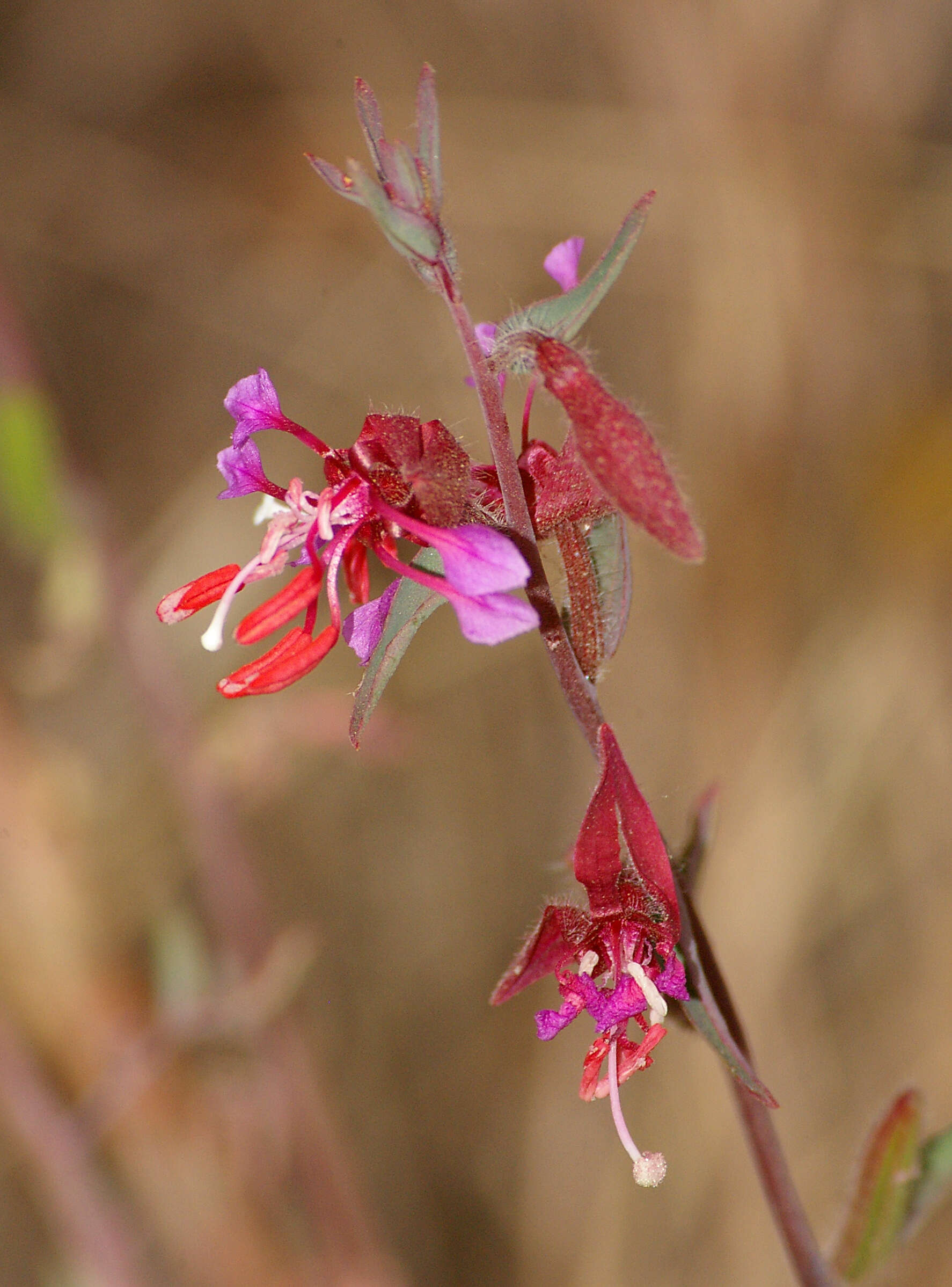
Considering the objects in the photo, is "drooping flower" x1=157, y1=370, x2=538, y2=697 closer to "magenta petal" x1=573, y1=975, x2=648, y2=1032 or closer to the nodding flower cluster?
the nodding flower cluster

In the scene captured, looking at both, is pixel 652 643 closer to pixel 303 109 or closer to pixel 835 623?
pixel 835 623

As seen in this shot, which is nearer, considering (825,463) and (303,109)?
(825,463)

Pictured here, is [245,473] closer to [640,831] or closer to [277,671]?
[277,671]

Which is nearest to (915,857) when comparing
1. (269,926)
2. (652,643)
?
(652,643)

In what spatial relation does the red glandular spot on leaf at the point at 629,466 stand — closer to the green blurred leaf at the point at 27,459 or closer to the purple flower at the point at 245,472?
the purple flower at the point at 245,472

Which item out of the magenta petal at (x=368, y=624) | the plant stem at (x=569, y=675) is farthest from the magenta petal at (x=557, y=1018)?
the magenta petal at (x=368, y=624)

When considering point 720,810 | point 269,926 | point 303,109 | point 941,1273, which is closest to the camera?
point 269,926

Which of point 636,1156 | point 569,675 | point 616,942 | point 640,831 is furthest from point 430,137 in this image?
point 636,1156

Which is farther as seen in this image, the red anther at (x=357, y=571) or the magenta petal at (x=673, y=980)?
the red anther at (x=357, y=571)
